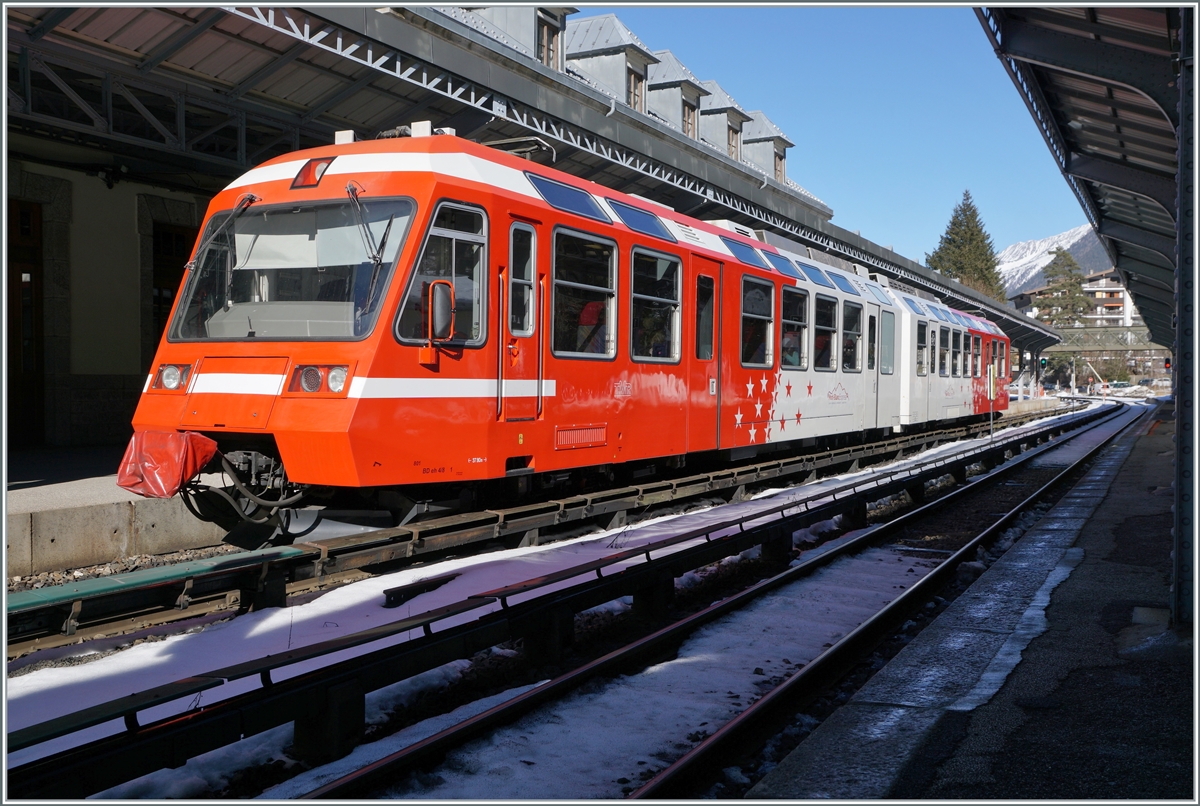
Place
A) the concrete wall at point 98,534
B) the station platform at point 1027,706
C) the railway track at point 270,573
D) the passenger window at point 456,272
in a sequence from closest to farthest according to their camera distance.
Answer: the station platform at point 1027,706, the railway track at point 270,573, the passenger window at point 456,272, the concrete wall at point 98,534

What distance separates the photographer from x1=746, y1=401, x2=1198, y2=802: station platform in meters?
3.98

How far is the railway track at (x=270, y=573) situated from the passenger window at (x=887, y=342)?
282 inches

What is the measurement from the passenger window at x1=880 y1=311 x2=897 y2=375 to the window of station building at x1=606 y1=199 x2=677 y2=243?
7657 mm

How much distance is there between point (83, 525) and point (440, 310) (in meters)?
3.90

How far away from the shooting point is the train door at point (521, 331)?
8.00m

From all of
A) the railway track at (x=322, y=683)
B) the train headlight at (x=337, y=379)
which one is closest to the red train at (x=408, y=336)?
the train headlight at (x=337, y=379)

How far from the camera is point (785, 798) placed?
3.88m

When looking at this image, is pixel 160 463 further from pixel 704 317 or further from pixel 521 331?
pixel 704 317

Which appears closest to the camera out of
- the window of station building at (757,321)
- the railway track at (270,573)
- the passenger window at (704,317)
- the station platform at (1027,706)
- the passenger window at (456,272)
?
the station platform at (1027,706)

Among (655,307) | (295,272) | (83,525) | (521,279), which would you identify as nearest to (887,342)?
(655,307)

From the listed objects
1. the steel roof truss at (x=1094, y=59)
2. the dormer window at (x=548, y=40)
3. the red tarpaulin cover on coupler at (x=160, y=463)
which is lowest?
the red tarpaulin cover on coupler at (x=160, y=463)

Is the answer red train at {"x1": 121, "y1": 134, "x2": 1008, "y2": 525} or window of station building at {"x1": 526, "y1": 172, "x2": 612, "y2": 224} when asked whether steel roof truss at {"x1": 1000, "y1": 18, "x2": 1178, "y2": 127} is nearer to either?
red train at {"x1": 121, "y1": 134, "x2": 1008, "y2": 525}

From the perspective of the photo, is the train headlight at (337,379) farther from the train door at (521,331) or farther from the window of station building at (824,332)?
the window of station building at (824,332)

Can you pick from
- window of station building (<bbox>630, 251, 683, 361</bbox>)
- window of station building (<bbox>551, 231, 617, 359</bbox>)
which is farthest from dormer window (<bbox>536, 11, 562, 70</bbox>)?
window of station building (<bbox>551, 231, 617, 359</bbox>)
